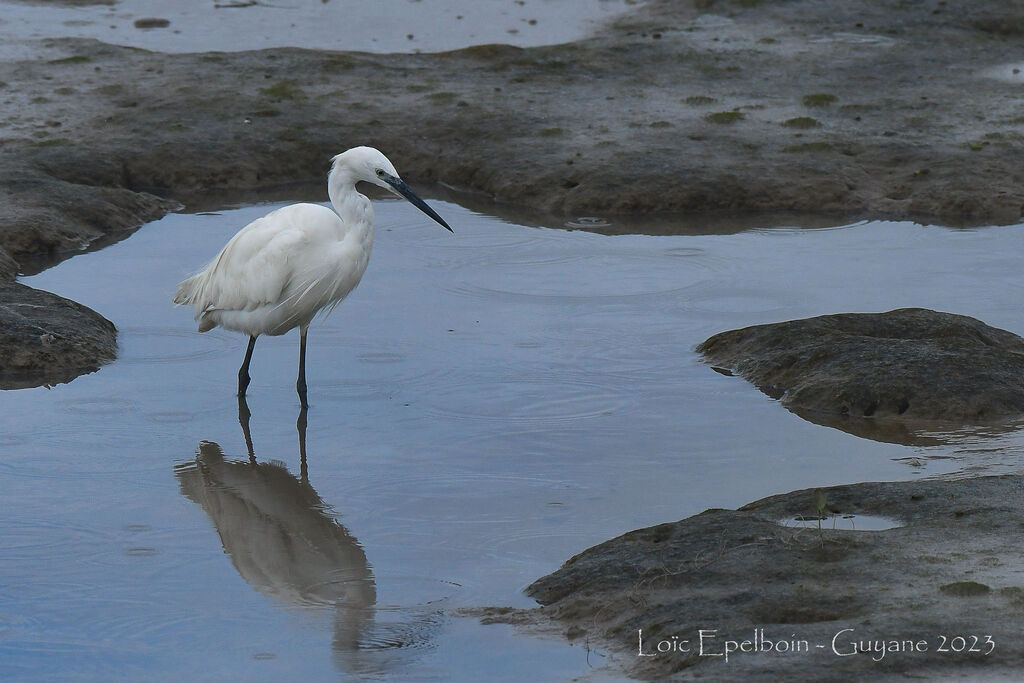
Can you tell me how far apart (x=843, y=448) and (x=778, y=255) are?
331 centimetres

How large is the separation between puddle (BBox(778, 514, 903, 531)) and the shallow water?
758 mm

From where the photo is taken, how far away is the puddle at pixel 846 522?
196 inches

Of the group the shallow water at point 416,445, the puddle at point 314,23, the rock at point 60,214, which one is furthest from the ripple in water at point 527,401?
the puddle at point 314,23

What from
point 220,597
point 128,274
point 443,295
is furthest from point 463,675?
point 128,274

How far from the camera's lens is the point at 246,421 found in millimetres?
6984

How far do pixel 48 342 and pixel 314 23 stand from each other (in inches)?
429

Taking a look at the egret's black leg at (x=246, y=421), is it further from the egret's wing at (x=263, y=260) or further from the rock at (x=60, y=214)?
the rock at (x=60, y=214)

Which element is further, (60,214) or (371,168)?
(60,214)

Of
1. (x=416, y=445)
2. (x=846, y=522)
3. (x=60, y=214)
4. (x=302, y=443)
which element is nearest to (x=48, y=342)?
(x=302, y=443)

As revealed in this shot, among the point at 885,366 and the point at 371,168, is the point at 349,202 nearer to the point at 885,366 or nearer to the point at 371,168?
the point at 371,168

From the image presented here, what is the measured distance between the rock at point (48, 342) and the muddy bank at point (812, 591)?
3.52 meters

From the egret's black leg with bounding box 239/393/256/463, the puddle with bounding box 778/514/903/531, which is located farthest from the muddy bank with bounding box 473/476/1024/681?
the egret's black leg with bounding box 239/393/256/463

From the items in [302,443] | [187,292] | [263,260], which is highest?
[263,260]

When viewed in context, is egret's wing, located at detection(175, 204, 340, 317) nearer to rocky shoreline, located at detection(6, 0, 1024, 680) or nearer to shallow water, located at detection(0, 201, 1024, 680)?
shallow water, located at detection(0, 201, 1024, 680)
